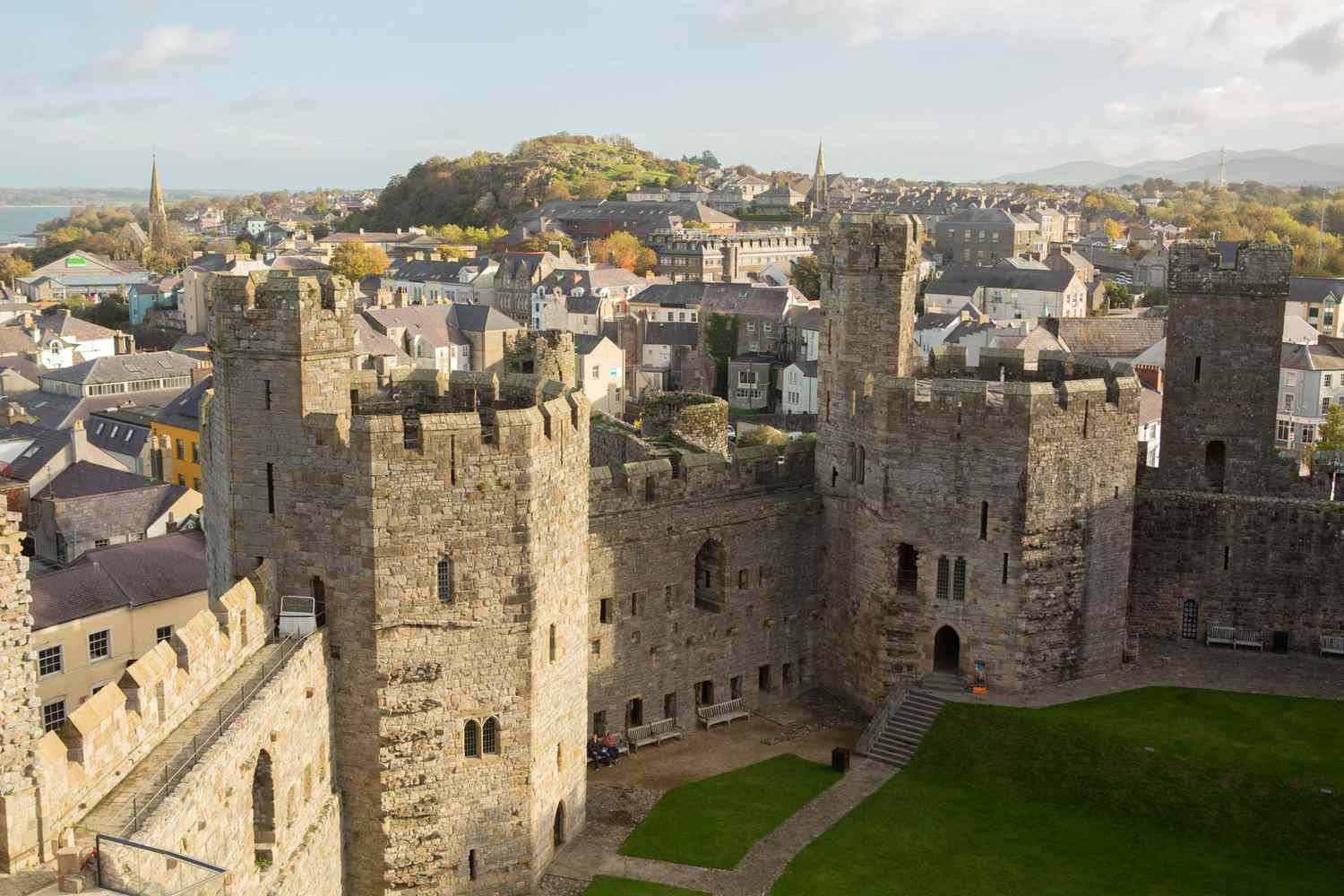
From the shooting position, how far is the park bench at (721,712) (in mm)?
28984

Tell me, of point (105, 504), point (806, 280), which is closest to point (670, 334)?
point (806, 280)

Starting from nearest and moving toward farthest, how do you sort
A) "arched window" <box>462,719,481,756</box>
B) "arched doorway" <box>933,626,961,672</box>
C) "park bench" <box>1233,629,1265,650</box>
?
1. "arched window" <box>462,719,481,756</box>
2. "arched doorway" <box>933,626,961,672</box>
3. "park bench" <box>1233,629,1265,650</box>

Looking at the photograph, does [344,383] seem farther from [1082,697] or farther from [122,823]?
[1082,697]

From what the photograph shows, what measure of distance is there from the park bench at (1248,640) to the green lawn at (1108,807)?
2.81 meters

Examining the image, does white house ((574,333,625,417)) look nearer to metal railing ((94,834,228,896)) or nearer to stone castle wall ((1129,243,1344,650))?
stone castle wall ((1129,243,1344,650))

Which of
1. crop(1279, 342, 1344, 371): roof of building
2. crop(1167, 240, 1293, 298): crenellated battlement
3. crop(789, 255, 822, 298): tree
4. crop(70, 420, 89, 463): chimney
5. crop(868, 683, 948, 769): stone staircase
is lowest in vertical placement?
crop(868, 683, 948, 769): stone staircase

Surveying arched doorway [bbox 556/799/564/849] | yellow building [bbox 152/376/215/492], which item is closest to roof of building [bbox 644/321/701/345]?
yellow building [bbox 152/376/215/492]

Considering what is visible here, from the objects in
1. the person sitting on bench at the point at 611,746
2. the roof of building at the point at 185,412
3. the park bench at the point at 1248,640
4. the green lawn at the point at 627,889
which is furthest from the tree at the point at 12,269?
the park bench at the point at 1248,640

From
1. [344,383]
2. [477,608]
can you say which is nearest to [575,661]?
[477,608]

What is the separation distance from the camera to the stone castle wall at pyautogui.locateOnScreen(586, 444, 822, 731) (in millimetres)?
26938

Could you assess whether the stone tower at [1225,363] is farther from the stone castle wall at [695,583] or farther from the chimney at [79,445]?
the chimney at [79,445]

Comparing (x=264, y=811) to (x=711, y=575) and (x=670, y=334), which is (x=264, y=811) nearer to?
(x=711, y=575)

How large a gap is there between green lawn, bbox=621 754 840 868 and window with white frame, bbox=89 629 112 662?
15.2m

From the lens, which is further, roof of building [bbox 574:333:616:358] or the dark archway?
roof of building [bbox 574:333:616:358]
